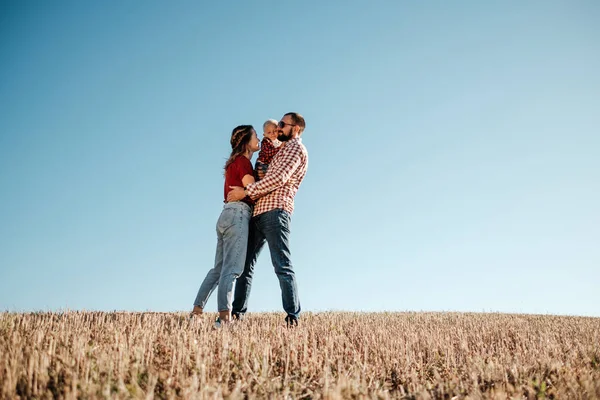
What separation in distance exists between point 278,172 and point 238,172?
592mm

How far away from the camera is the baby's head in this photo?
19.0 ft

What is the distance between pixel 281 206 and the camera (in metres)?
5.26

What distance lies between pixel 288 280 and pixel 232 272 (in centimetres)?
74

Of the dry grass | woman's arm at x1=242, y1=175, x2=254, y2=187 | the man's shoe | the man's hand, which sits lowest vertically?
the dry grass

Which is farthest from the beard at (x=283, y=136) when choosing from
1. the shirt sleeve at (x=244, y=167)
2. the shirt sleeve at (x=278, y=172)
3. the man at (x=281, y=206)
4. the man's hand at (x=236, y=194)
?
A: the man's hand at (x=236, y=194)

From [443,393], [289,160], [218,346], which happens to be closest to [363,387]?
[443,393]

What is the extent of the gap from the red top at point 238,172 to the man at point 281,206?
162mm

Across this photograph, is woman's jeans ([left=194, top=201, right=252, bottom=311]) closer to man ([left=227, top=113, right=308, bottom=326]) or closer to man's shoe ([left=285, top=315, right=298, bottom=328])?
man ([left=227, top=113, right=308, bottom=326])

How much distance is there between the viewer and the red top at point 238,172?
5.39m

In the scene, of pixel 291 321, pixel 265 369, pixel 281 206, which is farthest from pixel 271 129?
pixel 265 369

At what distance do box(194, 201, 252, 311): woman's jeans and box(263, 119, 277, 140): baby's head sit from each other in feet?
3.76

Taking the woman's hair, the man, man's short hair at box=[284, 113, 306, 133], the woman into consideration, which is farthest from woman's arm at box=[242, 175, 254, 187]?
man's short hair at box=[284, 113, 306, 133]

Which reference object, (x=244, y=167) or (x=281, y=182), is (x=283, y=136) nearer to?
(x=244, y=167)

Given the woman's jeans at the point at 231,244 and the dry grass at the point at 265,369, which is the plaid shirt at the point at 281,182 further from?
the dry grass at the point at 265,369
